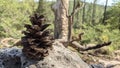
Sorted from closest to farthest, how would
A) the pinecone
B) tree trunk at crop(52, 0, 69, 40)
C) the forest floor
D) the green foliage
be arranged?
1. the pinecone
2. the forest floor
3. tree trunk at crop(52, 0, 69, 40)
4. the green foliage

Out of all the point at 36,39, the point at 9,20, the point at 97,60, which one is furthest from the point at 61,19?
the point at 9,20

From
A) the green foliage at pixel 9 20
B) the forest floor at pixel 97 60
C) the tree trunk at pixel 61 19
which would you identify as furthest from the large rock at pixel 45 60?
the green foliage at pixel 9 20

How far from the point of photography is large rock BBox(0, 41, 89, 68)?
2.29 meters

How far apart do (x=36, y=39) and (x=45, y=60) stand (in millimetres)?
184

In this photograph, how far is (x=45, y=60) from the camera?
2.32m

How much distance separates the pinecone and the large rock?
2.0 inches

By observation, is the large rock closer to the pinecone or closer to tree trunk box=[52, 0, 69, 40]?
the pinecone

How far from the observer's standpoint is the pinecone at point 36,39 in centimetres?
228

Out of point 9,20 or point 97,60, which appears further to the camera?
point 9,20

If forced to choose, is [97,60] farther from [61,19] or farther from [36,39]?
[36,39]

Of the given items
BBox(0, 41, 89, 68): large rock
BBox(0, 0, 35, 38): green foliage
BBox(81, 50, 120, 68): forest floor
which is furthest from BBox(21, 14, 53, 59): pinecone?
BBox(0, 0, 35, 38): green foliage

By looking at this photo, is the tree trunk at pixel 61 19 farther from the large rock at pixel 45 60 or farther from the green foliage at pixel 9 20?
the green foliage at pixel 9 20

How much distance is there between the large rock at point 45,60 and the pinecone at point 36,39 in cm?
5

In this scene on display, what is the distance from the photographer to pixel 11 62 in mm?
2510
